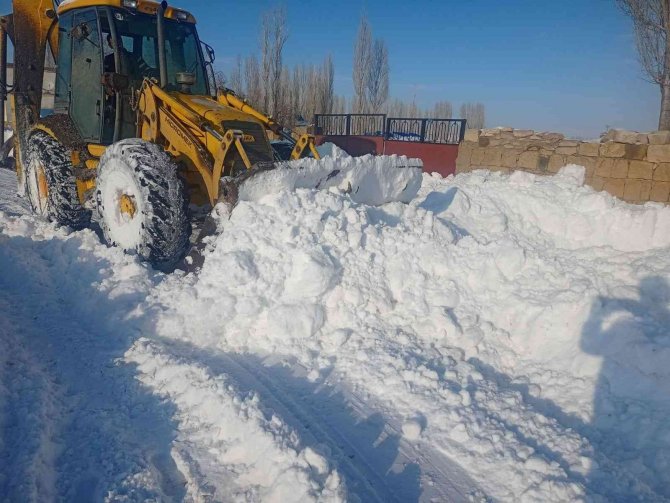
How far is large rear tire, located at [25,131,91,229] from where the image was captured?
623cm

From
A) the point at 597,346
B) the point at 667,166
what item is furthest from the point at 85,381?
the point at 667,166

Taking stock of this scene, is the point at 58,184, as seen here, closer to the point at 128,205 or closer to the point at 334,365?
the point at 128,205

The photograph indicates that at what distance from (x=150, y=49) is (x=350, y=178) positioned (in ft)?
10.8

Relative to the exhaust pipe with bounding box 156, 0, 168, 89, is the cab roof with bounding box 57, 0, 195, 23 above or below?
above

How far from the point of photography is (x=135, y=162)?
487cm

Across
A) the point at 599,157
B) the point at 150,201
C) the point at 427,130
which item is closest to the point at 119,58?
the point at 150,201

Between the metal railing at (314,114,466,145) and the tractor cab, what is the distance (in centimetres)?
719

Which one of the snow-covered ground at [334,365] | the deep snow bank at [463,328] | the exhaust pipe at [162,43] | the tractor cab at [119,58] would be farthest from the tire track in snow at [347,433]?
the tractor cab at [119,58]

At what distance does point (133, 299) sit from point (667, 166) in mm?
7691

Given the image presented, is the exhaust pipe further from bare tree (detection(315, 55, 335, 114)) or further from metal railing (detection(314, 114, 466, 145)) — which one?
bare tree (detection(315, 55, 335, 114))

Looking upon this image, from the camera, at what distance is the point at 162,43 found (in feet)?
18.9

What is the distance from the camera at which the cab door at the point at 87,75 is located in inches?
233

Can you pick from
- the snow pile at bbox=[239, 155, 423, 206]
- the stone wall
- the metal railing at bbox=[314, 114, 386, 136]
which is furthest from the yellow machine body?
the metal railing at bbox=[314, 114, 386, 136]

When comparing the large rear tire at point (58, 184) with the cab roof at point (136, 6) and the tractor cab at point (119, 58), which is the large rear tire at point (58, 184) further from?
the cab roof at point (136, 6)
